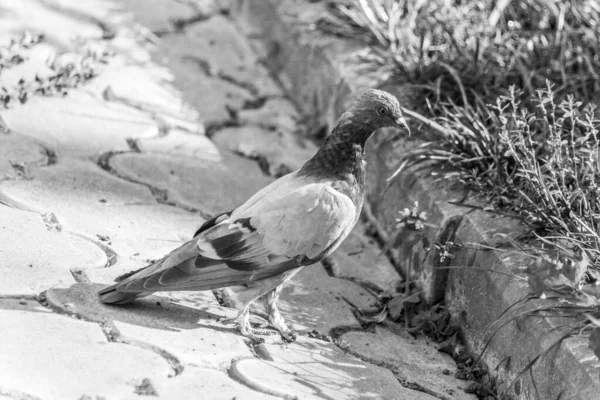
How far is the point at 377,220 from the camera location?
401cm

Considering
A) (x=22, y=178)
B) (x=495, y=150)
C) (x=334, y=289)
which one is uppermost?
(x=495, y=150)

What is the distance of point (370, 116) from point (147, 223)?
102cm

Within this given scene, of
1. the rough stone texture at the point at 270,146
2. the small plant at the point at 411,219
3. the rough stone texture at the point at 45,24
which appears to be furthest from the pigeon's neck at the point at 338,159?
the rough stone texture at the point at 45,24

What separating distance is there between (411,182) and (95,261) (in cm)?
139

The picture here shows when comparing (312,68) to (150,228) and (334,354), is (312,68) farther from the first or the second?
(334,354)

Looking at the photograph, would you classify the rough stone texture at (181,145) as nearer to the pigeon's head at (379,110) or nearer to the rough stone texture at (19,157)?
the rough stone texture at (19,157)

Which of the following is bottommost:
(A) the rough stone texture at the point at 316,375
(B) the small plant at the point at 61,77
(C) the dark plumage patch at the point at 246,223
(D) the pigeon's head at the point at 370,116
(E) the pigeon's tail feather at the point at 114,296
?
(A) the rough stone texture at the point at 316,375

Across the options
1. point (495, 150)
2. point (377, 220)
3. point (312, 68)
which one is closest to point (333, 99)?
point (312, 68)

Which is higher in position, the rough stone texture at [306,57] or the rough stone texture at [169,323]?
the rough stone texture at [306,57]

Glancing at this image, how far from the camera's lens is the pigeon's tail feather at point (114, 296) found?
288cm

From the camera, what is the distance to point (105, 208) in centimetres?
355

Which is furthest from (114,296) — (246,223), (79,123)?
(79,123)

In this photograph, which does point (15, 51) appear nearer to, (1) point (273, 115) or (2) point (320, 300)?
(1) point (273, 115)

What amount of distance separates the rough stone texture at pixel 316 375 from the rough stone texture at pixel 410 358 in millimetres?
74
